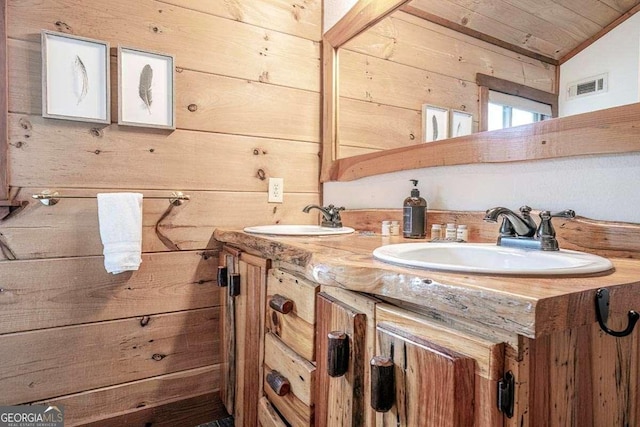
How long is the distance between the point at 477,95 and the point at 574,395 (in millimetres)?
832

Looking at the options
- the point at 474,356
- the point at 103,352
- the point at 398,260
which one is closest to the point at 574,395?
the point at 474,356

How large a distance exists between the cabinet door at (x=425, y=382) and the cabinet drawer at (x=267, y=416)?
43 centimetres

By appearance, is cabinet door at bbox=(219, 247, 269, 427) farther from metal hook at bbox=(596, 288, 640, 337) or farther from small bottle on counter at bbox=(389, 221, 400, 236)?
metal hook at bbox=(596, 288, 640, 337)

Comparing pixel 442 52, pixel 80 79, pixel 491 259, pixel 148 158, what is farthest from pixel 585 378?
Answer: pixel 80 79

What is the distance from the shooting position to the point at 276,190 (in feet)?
5.16

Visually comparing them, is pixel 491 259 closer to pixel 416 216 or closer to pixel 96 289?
pixel 416 216

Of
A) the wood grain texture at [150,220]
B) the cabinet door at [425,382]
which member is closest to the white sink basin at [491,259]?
the cabinet door at [425,382]

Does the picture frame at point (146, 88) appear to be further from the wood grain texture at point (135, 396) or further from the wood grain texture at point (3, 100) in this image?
the wood grain texture at point (135, 396)

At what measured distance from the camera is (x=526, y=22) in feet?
3.13

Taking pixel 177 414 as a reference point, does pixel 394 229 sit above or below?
above

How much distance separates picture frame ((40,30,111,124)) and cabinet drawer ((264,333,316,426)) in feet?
3.14

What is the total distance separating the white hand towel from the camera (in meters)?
1.17

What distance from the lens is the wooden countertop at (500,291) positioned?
403 mm

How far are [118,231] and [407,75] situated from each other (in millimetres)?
1131
